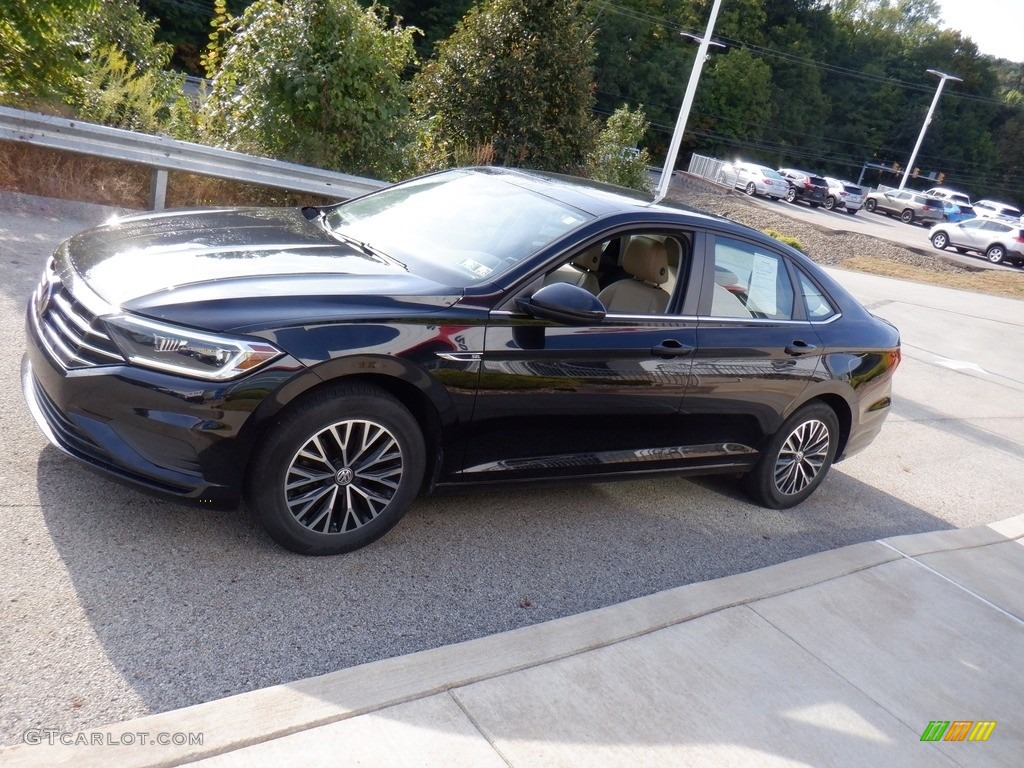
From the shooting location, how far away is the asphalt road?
3.18 metres

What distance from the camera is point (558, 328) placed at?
444 centimetres

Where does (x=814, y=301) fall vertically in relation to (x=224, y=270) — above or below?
above

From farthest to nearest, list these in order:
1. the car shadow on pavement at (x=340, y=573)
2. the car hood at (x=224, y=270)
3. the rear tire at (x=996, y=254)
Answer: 1. the rear tire at (x=996, y=254)
2. the car hood at (x=224, y=270)
3. the car shadow on pavement at (x=340, y=573)

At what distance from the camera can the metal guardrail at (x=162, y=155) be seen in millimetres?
8820

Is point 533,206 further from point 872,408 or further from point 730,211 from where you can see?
point 730,211

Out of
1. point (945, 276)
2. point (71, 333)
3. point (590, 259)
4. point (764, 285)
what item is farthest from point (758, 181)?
point (71, 333)

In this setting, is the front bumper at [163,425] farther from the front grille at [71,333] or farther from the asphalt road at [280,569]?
the asphalt road at [280,569]

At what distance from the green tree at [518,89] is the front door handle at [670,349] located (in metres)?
11.2

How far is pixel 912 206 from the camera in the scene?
50562 mm

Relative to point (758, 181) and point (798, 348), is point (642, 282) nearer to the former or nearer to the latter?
point (798, 348)

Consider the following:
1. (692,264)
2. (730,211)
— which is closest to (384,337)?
(692,264)

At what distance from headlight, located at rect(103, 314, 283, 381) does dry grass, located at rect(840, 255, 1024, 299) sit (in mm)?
23693

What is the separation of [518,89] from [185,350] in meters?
13.1

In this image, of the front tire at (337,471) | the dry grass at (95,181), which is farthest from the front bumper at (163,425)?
the dry grass at (95,181)
